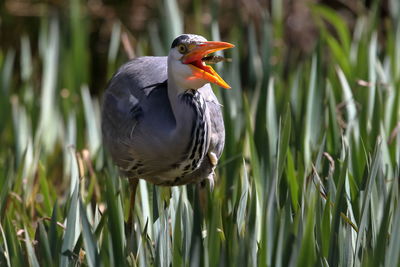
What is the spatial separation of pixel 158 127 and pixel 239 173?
1.35ft

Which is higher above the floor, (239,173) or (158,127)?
(158,127)

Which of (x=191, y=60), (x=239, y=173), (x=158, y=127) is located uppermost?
(x=191, y=60)

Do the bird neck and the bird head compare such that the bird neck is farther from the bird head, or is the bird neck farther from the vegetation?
the vegetation

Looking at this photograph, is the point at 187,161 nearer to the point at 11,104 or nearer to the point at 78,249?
the point at 78,249

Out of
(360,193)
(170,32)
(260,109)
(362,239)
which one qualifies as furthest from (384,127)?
(170,32)

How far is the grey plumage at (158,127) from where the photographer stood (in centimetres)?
216

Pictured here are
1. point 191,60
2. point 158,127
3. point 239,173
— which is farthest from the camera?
point 239,173

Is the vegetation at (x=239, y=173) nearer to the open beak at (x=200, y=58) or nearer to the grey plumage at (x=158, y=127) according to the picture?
the grey plumage at (x=158, y=127)

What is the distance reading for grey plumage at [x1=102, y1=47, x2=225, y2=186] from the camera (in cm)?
216

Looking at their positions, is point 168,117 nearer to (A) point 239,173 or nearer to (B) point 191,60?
(B) point 191,60

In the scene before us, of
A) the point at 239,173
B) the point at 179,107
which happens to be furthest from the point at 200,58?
the point at 239,173

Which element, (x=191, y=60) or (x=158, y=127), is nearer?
(x=191, y=60)

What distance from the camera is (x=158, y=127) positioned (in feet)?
7.20

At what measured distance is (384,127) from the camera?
2650 millimetres
